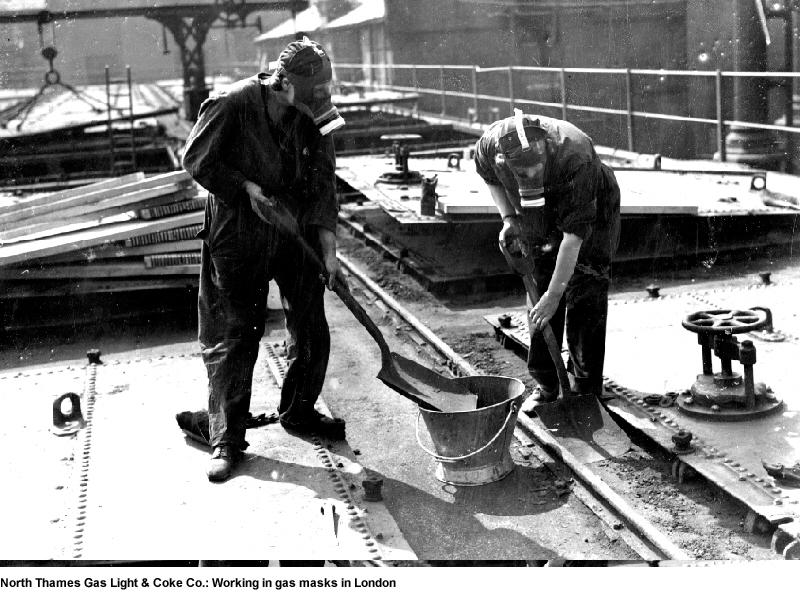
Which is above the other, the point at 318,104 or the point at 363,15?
the point at 363,15

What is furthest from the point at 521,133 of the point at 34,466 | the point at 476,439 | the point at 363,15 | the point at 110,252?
the point at 363,15

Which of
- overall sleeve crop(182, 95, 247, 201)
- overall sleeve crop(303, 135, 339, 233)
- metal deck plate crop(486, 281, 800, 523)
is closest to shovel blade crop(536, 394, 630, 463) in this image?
metal deck plate crop(486, 281, 800, 523)

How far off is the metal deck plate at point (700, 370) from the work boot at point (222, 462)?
200cm

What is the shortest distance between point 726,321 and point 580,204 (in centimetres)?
106

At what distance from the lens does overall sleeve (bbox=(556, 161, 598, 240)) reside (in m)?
4.42

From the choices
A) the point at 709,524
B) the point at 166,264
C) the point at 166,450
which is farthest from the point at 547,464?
the point at 166,264

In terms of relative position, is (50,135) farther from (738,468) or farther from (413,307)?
(738,468)

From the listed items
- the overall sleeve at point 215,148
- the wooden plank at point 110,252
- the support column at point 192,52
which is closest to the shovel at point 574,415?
the overall sleeve at point 215,148

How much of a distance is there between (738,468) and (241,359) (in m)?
2.32

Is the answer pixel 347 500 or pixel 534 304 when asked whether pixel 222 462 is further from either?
pixel 534 304

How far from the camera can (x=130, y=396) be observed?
215 inches

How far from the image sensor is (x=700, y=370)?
17.4 ft

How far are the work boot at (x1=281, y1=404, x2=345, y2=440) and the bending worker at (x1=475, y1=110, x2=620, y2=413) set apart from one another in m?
1.12

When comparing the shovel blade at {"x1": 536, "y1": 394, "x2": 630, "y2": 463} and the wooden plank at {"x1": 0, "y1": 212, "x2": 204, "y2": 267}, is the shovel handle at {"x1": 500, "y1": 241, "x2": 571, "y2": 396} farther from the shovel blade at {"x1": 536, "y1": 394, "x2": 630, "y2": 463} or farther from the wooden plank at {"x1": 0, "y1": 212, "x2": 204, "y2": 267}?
the wooden plank at {"x1": 0, "y1": 212, "x2": 204, "y2": 267}
